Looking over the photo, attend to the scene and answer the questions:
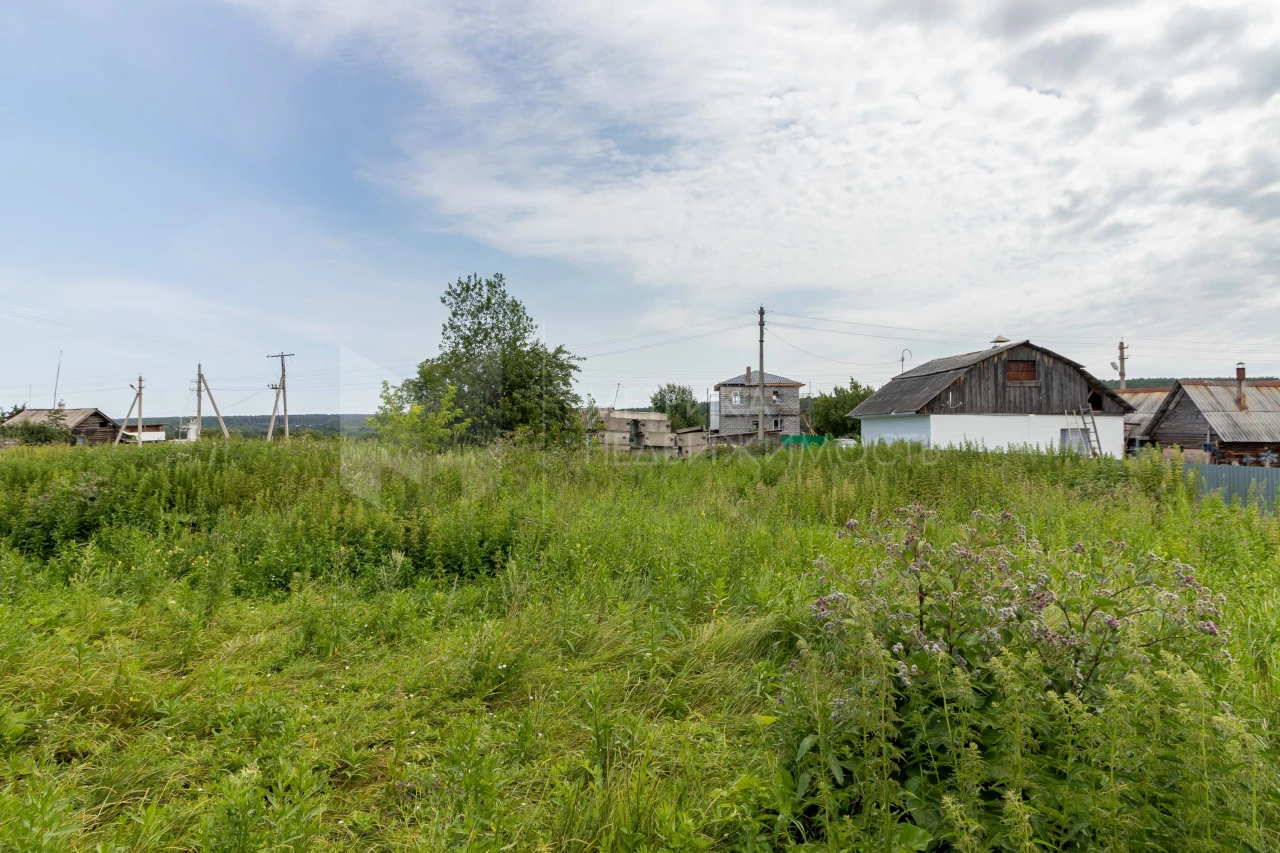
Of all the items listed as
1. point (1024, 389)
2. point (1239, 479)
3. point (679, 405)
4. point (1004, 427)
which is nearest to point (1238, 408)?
point (1024, 389)

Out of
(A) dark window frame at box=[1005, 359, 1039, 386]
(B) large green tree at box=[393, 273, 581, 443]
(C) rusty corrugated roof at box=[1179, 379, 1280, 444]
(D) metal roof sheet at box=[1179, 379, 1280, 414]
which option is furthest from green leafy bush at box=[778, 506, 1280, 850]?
(D) metal roof sheet at box=[1179, 379, 1280, 414]

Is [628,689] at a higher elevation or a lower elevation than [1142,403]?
lower

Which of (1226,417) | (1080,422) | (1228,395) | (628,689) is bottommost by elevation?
(628,689)

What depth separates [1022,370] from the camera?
86.0ft

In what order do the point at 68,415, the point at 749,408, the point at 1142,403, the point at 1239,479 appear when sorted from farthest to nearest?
the point at 749,408, the point at 68,415, the point at 1142,403, the point at 1239,479

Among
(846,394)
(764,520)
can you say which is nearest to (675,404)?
(846,394)

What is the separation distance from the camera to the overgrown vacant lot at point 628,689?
2.05 meters

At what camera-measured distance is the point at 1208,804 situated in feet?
5.96

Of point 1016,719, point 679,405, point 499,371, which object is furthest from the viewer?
point 679,405

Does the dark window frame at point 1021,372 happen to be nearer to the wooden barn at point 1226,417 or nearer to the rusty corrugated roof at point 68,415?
the wooden barn at point 1226,417

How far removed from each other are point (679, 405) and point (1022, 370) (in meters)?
42.9

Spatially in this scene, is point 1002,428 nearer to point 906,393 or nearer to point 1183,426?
point 906,393

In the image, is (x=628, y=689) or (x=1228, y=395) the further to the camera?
(x=1228, y=395)

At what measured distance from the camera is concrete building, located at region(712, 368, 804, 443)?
5428cm
